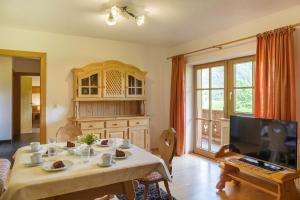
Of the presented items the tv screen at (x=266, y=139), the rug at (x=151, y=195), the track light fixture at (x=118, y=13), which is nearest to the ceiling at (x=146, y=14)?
the track light fixture at (x=118, y=13)

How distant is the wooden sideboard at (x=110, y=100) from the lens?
4.06 metres

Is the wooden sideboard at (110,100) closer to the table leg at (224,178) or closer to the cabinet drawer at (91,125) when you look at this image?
the cabinet drawer at (91,125)

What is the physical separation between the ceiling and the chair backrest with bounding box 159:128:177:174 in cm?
160

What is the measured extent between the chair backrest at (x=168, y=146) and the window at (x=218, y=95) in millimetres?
1782

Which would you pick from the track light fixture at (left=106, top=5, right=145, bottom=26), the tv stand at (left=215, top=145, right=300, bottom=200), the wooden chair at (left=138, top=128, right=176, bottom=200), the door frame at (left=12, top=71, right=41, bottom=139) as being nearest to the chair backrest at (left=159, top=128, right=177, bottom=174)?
the wooden chair at (left=138, top=128, right=176, bottom=200)

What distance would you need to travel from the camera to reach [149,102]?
199 inches

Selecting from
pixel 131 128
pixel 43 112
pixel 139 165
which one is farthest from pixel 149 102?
pixel 139 165

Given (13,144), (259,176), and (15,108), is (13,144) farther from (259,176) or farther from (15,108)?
(259,176)

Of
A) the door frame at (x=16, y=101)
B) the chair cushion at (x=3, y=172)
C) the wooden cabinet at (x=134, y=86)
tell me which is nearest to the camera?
the chair cushion at (x=3, y=172)

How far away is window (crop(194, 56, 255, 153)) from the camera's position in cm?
368

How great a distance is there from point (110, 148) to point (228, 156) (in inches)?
69.4

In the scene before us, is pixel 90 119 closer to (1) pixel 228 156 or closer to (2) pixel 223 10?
(1) pixel 228 156

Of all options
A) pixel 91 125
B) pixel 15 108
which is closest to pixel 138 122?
pixel 91 125

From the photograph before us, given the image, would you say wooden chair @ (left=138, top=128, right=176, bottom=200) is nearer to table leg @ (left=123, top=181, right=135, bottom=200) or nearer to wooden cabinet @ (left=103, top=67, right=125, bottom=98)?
table leg @ (left=123, top=181, right=135, bottom=200)
